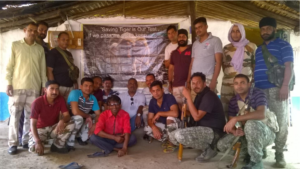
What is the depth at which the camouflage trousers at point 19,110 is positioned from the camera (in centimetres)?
314

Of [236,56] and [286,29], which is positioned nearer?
[236,56]

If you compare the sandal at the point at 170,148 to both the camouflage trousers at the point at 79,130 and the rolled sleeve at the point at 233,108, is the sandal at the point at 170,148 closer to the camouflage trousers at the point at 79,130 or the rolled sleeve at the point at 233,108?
the rolled sleeve at the point at 233,108

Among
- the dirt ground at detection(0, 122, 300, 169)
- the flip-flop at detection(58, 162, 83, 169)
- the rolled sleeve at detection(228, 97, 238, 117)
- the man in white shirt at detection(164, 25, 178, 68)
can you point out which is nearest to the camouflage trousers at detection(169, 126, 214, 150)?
the dirt ground at detection(0, 122, 300, 169)

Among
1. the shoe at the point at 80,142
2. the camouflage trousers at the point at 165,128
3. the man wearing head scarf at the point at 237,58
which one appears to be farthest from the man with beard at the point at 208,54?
the shoe at the point at 80,142

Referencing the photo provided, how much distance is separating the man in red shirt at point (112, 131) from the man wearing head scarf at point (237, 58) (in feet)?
5.60

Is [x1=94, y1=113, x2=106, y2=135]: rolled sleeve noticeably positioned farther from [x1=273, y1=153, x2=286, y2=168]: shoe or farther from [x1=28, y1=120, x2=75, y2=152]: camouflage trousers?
[x1=273, y1=153, x2=286, y2=168]: shoe

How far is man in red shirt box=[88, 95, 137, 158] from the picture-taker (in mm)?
3096

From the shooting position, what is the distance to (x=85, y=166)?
105 inches

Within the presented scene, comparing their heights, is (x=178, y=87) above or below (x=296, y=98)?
above

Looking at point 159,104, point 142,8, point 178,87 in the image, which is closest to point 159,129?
point 159,104

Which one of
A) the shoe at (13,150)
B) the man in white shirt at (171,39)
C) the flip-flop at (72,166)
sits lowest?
the flip-flop at (72,166)

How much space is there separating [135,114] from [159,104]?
2.73 ft

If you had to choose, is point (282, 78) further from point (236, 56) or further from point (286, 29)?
point (286, 29)

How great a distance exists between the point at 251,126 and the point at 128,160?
1.65 m
